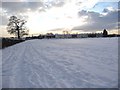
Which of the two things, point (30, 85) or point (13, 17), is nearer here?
point (30, 85)

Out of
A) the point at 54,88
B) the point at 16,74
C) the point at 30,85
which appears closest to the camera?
the point at 54,88

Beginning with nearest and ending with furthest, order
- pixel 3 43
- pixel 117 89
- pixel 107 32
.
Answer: pixel 117 89
pixel 3 43
pixel 107 32

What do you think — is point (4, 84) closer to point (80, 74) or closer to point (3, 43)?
point (80, 74)

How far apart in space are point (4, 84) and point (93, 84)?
308 centimetres

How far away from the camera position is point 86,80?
746 cm

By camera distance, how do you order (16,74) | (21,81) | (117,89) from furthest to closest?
(16,74), (21,81), (117,89)

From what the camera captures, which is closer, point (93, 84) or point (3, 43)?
point (93, 84)

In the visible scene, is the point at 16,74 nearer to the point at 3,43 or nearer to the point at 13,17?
the point at 3,43

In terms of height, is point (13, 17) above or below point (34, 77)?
above

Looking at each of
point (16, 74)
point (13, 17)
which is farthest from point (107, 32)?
point (16, 74)

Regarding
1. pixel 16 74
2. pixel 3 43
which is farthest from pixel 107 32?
pixel 16 74

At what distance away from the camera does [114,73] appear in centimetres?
830

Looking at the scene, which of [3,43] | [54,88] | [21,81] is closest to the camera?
[54,88]

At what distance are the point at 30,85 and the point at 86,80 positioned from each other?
1.89 meters
